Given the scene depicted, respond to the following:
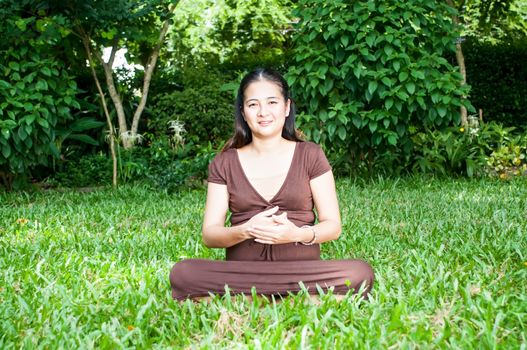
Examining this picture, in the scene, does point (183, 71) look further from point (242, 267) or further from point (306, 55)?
point (242, 267)

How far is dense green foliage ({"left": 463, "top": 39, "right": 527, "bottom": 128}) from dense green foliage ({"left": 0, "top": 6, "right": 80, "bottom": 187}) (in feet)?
21.7

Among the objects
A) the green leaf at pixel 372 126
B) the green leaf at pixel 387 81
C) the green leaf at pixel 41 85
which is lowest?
the green leaf at pixel 372 126

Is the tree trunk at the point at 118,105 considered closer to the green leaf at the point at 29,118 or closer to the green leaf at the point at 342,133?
the green leaf at the point at 29,118

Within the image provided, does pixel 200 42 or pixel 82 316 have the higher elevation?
pixel 200 42

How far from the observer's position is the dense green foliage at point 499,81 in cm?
1089

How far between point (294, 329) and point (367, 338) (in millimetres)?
285

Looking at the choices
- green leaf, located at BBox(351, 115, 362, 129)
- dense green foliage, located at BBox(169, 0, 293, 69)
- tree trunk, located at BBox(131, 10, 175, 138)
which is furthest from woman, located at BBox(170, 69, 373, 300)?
dense green foliage, located at BBox(169, 0, 293, 69)

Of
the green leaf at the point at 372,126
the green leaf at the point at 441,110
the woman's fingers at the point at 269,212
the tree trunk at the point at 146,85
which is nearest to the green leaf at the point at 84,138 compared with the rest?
the tree trunk at the point at 146,85

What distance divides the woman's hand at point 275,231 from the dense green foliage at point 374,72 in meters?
4.34

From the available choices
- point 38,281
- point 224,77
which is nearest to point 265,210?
point 38,281

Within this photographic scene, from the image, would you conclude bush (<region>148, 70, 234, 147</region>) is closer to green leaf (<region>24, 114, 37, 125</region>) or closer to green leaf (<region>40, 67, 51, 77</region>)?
green leaf (<region>40, 67, 51, 77</region>)

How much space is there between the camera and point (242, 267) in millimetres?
2863

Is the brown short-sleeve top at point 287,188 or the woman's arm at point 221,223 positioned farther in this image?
the brown short-sleeve top at point 287,188

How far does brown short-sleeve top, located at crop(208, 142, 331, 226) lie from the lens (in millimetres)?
3033
